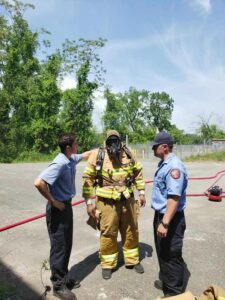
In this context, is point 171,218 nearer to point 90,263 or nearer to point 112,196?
point 112,196

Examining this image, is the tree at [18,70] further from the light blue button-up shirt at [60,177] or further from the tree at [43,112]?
the light blue button-up shirt at [60,177]

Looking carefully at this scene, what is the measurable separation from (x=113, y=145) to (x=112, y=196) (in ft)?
2.10

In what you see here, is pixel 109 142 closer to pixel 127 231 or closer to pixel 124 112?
pixel 127 231

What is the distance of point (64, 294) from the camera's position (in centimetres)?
356

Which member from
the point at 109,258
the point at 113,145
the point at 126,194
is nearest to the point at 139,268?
the point at 109,258

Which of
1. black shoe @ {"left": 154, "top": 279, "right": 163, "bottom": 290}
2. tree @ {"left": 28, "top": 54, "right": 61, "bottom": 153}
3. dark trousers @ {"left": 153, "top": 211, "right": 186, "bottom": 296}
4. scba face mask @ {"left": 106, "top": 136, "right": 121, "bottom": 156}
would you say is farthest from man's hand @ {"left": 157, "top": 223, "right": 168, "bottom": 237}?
tree @ {"left": 28, "top": 54, "right": 61, "bottom": 153}

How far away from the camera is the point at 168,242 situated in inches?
139

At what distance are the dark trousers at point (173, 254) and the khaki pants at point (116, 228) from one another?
2.30 ft

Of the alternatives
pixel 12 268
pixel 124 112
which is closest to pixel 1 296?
pixel 12 268

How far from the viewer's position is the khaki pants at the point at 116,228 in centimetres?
419

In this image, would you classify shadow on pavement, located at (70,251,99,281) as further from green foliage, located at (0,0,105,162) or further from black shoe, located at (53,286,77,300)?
green foliage, located at (0,0,105,162)

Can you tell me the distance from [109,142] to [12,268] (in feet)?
6.89

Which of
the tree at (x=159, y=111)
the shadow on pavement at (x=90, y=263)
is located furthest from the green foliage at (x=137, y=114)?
the shadow on pavement at (x=90, y=263)

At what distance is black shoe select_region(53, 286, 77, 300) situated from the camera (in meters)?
3.54
